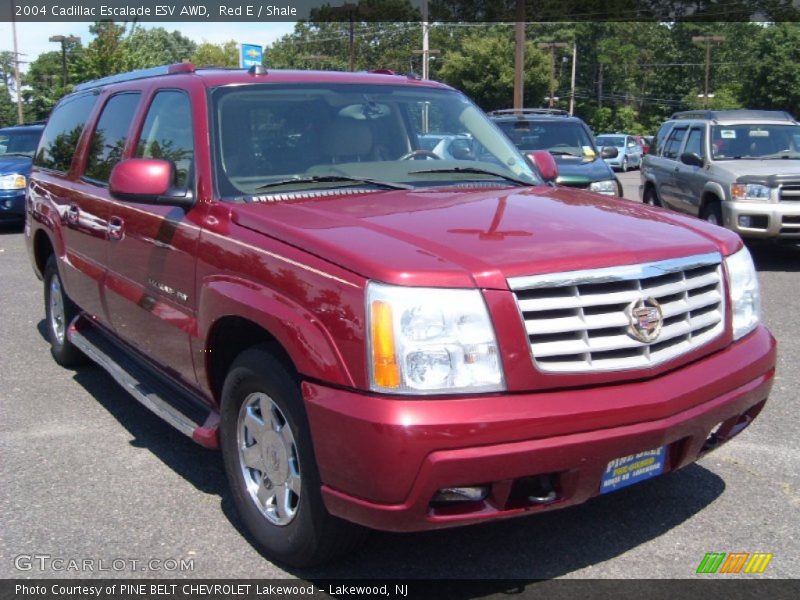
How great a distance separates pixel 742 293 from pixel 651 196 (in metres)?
10.2

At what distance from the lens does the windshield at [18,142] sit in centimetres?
1606

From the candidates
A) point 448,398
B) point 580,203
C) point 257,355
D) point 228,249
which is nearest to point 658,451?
point 448,398

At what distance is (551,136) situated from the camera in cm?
1323

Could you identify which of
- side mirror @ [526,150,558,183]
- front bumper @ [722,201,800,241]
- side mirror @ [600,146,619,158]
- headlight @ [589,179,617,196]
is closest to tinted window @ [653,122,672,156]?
side mirror @ [600,146,619,158]

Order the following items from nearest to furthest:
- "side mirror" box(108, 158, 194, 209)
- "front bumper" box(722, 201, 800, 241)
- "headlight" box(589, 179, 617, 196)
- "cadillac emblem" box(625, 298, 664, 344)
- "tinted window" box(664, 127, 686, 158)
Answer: "cadillac emblem" box(625, 298, 664, 344) → "side mirror" box(108, 158, 194, 209) → "front bumper" box(722, 201, 800, 241) → "headlight" box(589, 179, 617, 196) → "tinted window" box(664, 127, 686, 158)

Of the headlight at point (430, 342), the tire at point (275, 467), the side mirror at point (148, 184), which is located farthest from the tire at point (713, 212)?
the headlight at point (430, 342)

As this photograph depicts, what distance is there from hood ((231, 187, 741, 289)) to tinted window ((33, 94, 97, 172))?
2583mm

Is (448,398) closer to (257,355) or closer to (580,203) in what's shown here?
(257,355)

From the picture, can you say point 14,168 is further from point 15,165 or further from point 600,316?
point 600,316

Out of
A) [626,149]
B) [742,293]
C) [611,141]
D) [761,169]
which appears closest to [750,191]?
[761,169]

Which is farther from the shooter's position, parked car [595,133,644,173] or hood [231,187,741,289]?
parked car [595,133,644,173]

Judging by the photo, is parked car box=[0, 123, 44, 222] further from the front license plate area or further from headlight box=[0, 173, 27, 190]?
the front license plate area

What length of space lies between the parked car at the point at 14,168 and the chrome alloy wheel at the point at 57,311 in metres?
7.92

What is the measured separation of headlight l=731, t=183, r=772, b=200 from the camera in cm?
1023
